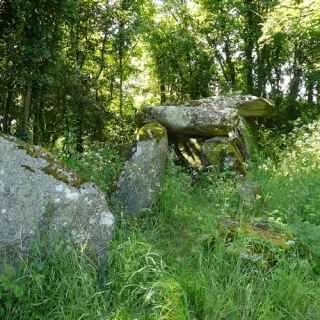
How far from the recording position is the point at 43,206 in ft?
11.7

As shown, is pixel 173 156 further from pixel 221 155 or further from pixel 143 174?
pixel 221 155

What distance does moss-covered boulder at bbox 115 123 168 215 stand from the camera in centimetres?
526

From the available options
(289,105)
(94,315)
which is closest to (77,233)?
(94,315)

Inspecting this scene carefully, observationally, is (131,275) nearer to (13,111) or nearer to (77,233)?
(77,233)

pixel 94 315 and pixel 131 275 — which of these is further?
pixel 131 275

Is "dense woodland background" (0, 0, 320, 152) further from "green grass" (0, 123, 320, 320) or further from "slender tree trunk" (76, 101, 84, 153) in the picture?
"green grass" (0, 123, 320, 320)

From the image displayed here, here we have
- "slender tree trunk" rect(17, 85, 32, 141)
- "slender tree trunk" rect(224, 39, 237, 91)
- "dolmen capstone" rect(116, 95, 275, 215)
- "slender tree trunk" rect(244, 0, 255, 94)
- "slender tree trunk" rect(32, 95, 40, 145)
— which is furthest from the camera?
"slender tree trunk" rect(224, 39, 237, 91)

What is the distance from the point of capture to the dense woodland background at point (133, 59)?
322 inches

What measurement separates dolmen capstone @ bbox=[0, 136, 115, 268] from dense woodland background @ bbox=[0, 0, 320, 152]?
10.4 ft

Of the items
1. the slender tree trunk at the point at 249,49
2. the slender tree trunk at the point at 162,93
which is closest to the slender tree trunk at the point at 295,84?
the slender tree trunk at the point at 249,49

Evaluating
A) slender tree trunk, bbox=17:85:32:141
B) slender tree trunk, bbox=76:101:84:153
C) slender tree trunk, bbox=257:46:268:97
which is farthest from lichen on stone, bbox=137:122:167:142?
slender tree trunk, bbox=257:46:268:97

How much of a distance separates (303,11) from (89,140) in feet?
20.9

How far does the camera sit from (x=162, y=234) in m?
4.52

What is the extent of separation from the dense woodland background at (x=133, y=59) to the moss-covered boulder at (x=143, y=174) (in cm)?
158
